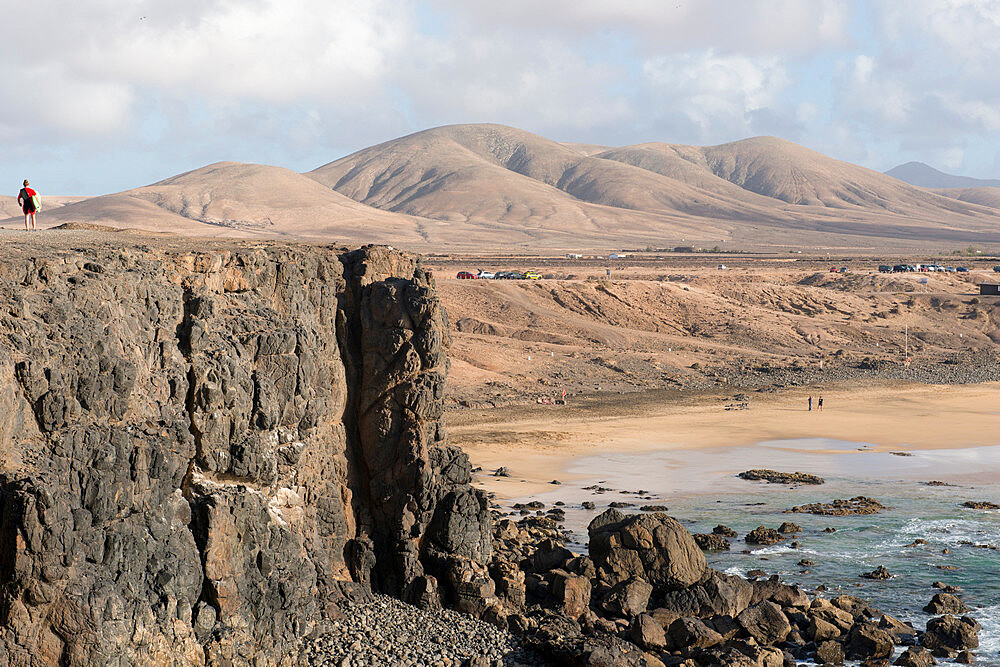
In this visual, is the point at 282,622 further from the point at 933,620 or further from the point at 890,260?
the point at 890,260

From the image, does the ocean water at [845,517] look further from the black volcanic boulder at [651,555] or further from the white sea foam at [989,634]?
the black volcanic boulder at [651,555]

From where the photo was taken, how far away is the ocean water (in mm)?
34781

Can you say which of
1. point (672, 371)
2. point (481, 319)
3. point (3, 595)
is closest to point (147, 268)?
point (3, 595)

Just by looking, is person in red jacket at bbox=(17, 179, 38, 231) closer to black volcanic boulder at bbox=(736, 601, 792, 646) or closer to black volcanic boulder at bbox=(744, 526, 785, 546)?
black volcanic boulder at bbox=(736, 601, 792, 646)

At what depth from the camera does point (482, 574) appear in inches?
1085

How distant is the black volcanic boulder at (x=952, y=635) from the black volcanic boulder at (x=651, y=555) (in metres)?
6.48

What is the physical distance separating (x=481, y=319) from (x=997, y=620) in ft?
212

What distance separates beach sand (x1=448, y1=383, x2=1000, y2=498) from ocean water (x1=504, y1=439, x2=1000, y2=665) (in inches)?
73.2

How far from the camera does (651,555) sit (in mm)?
30344

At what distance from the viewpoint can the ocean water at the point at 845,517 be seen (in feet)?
114

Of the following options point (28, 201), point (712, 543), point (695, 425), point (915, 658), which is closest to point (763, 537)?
point (712, 543)

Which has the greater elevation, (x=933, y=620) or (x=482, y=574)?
(x=482, y=574)

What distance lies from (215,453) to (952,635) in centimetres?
2088

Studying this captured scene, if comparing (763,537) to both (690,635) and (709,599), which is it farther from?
(690,635)
